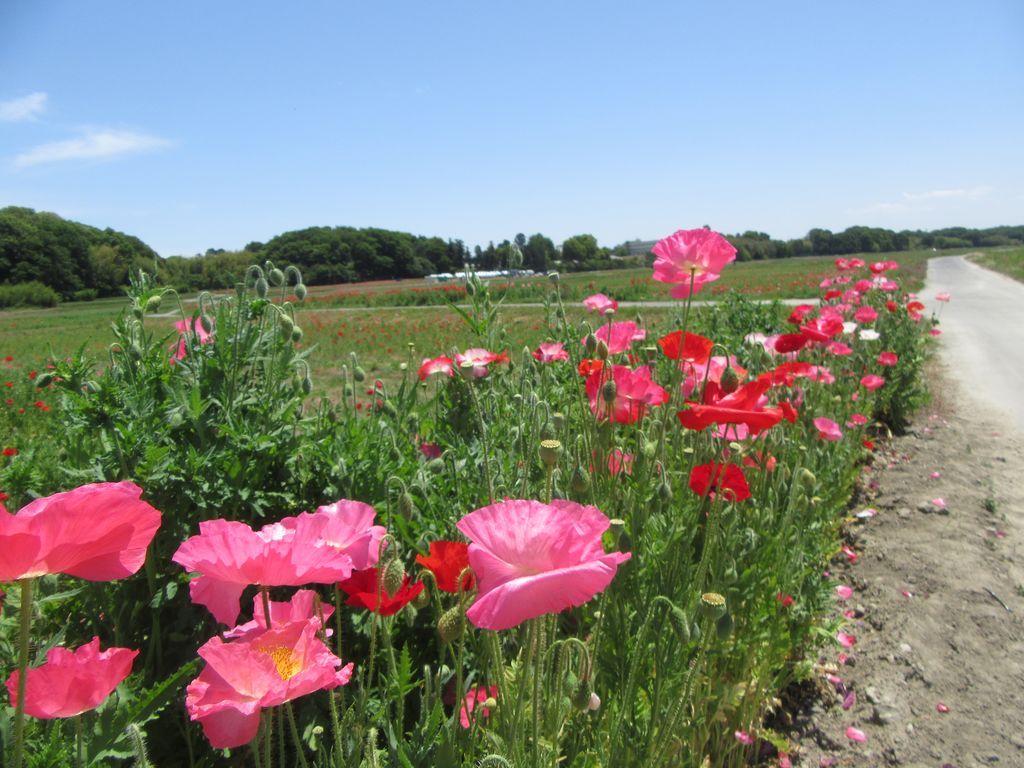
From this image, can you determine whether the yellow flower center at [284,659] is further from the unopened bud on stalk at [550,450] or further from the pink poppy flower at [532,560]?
the unopened bud on stalk at [550,450]

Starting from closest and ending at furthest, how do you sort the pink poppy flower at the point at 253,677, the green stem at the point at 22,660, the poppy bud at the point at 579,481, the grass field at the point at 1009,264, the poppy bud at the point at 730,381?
1. the green stem at the point at 22,660
2. the pink poppy flower at the point at 253,677
3. the poppy bud at the point at 579,481
4. the poppy bud at the point at 730,381
5. the grass field at the point at 1009,264

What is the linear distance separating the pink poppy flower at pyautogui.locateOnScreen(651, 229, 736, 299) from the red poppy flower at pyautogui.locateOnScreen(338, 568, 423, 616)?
3.27ft

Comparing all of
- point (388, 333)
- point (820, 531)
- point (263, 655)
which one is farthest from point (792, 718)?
point (388, 333)

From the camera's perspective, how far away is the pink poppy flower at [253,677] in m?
0.72

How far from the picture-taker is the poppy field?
754 mm

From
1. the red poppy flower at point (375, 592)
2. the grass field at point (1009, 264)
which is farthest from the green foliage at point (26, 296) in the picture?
the grass field at point (1009, 264)

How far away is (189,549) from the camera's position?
2.60 ft

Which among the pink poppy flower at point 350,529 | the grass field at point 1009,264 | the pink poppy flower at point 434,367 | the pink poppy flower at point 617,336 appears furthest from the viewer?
the grass field at point 1009,264

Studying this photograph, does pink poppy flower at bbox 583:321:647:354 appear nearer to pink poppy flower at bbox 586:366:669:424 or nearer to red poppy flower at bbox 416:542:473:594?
pink poppy flower at bbox 586:366:669:424

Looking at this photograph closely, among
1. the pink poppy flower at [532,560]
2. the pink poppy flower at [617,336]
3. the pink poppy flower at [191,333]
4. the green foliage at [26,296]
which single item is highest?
the pink poppy flower at [191,333]

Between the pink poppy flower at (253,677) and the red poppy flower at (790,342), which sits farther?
the red poppy flower at (790,342)

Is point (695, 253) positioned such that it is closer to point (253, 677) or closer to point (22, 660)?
point (253, 677)

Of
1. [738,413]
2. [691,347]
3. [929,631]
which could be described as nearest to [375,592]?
[738,413]

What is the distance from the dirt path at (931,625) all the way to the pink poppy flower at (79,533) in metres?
2.10
